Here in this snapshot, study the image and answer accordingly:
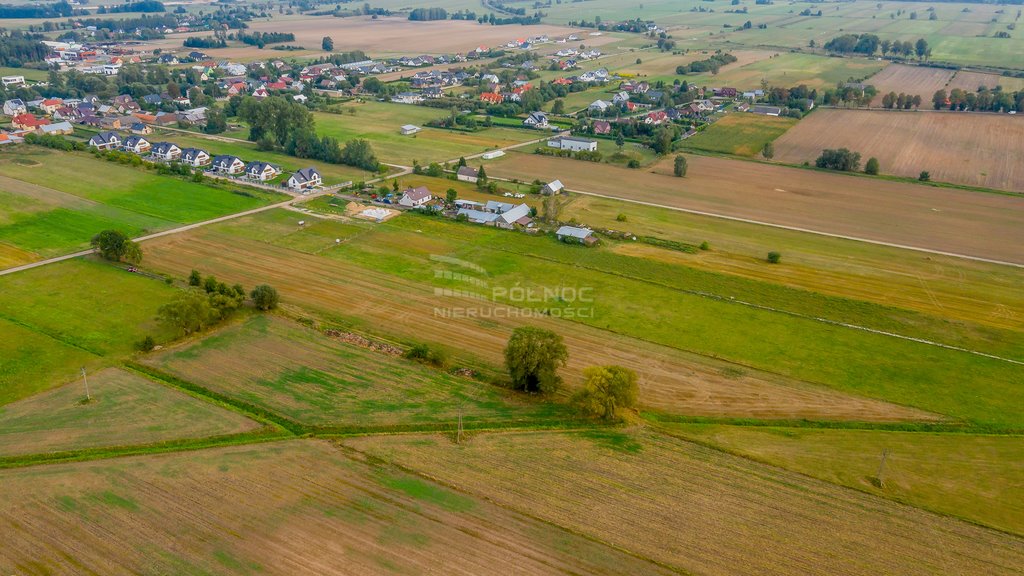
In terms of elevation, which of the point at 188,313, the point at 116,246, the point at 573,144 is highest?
the point at 573,144

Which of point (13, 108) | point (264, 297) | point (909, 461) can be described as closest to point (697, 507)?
point (909, 461)

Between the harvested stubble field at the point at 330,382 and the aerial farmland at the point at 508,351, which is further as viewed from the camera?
the harvested stubble field at the point at 330,382

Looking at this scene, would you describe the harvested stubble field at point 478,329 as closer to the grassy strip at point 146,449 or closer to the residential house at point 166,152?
the grassy strip at point 146,449

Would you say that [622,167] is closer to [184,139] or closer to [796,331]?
[796,331]

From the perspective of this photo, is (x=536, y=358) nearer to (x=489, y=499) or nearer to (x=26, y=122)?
(x=489, y=499)

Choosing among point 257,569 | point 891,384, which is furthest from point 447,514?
point 891,384

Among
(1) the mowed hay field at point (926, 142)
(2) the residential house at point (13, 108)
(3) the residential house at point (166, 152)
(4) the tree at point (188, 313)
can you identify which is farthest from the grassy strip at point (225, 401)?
(2) the residential house at point (13, 108)
